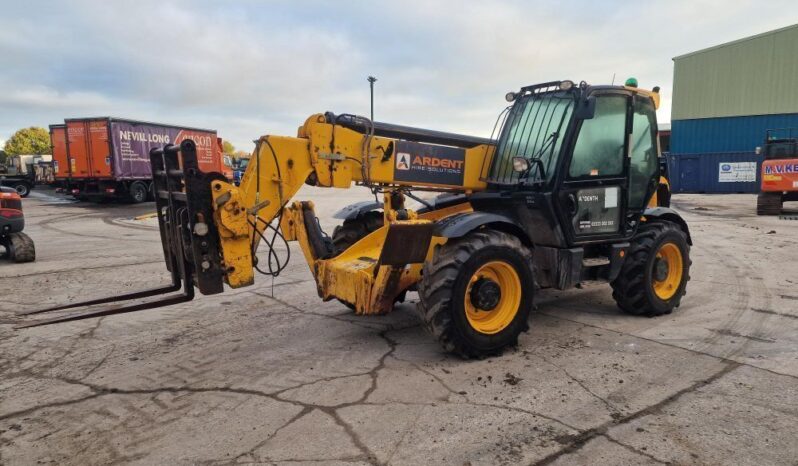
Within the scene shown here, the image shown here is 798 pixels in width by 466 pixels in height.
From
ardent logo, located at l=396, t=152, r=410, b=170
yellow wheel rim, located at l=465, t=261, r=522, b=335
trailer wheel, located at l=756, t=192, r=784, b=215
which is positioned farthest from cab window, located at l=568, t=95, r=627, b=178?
trailer wheel, located at l=756, t=192, r=784, b=215

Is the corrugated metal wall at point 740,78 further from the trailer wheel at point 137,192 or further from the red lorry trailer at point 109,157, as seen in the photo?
the trailer wheel at point 137,192

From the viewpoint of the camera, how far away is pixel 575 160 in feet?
17.0

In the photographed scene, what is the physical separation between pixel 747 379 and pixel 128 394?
4.75 metres

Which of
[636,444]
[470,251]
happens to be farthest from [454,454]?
[470,251]

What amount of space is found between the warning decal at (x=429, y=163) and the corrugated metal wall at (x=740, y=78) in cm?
3285

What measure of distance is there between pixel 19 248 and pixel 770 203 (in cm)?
2042

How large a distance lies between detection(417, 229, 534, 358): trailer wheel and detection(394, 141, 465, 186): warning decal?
876 mm

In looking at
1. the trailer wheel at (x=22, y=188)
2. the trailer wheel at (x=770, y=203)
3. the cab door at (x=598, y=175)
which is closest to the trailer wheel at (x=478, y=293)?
the cab door at (x=598, y=175)

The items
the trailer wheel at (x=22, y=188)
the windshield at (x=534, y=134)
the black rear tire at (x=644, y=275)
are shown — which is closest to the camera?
the windshield at (x=534, y=134)

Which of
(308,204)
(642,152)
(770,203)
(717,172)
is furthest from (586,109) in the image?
(717,172)

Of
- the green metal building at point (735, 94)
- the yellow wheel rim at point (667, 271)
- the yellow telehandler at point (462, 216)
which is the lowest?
the yellow wheel rim at point (667, 271)

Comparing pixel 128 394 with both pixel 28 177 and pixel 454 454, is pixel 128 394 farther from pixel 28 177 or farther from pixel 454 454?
pixel 28 177

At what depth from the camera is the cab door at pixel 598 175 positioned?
5.17m

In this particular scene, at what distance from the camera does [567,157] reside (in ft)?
16.7
